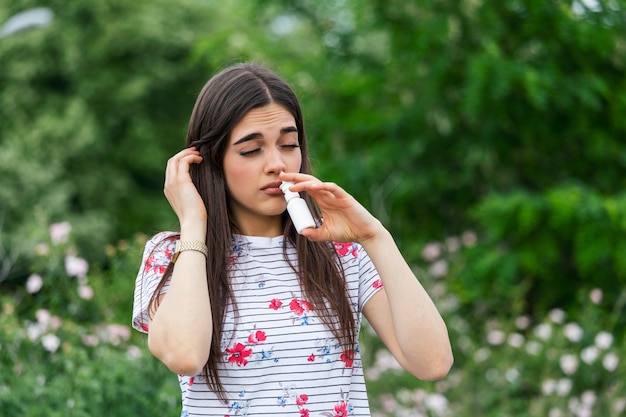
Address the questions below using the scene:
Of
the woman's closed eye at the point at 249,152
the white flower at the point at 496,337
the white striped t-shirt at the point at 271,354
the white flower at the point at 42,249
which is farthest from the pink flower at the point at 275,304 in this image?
the white flower at the point at 496,337

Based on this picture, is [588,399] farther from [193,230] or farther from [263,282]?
[193,230]

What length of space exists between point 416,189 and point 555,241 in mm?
1444

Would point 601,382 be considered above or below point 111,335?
below

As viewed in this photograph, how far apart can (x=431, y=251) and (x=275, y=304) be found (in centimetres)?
534

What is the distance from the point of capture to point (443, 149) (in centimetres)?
783

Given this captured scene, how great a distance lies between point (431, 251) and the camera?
755 cm

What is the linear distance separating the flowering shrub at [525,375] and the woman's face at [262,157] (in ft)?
12.4

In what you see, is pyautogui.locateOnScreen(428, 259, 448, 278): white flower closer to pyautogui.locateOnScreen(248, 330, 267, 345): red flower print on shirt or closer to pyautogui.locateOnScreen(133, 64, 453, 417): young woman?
pyautogui.locateOnScreen(133, 64, 453, 417): young woman

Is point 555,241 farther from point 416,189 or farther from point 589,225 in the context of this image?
point 416,189

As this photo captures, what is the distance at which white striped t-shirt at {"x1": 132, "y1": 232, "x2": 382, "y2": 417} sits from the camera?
7.32ft

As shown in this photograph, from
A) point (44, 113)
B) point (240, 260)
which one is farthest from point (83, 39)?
point (240, 260)

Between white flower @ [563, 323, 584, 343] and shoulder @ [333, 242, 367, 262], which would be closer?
shoulder @ [333, 242, 367, 262]

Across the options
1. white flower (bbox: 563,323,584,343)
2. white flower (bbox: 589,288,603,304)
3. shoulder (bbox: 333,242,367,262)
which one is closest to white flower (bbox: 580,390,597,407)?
white flower (bbox: 563,323,584,343)

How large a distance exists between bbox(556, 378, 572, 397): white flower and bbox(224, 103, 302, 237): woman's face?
3.92 m
